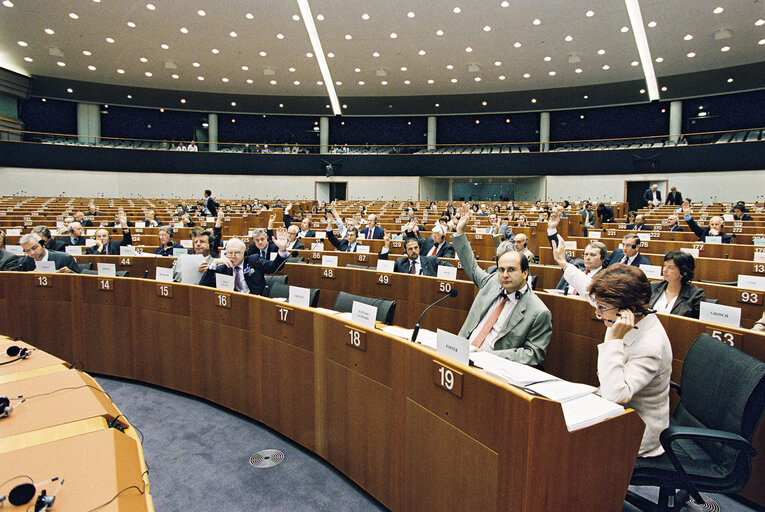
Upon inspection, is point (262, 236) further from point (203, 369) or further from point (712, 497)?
point (712, 497)

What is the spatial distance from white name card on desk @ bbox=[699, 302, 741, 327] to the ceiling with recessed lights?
1151cm

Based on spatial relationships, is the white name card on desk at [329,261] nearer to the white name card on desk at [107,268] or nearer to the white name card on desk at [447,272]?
the white name card on desk at [447,272]

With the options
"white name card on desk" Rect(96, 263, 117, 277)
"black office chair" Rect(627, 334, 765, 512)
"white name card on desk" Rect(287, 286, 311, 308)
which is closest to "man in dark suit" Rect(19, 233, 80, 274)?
"white name card on desk" Rect(96, 263, 117, 277)

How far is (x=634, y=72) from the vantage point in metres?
15.3

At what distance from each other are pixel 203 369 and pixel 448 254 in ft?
10.9

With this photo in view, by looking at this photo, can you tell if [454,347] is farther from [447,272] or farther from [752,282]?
[752,282]

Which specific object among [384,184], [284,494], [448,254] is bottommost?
[284,494]

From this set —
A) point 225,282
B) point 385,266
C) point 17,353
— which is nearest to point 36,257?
point 225,282

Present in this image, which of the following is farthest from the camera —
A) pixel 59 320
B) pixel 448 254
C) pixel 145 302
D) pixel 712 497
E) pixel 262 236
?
pixel 448 254

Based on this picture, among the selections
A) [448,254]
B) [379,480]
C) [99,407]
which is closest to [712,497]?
[379,480]

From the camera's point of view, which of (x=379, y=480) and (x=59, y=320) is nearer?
(x=379, y=480)

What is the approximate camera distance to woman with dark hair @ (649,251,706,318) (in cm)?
268

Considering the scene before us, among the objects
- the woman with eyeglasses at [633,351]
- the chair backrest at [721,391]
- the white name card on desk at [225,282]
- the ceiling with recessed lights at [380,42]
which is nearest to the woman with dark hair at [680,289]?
the chair backrest at [721,391]

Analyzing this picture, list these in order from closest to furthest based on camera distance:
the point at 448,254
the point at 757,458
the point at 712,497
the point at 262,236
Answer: the point at 757,458 < the point at 712,497 < the point at 262,236 < the point at 448,254
